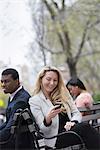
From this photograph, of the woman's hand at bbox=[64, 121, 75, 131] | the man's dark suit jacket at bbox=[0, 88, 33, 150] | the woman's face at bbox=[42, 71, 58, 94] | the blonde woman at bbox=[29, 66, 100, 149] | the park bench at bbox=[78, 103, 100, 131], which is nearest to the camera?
the man's dark suit jacket at bbox=[0, 88, 33, 150]

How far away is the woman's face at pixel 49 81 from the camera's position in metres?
5.21

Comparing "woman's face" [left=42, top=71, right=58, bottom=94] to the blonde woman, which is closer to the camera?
the blonde woman

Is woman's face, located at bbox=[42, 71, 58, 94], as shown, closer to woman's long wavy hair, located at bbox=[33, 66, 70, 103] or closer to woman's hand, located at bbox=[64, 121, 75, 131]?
woman's long wavy hair, located at bbox=[33, 66, 70, 103]

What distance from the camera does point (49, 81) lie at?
5203 millimetres

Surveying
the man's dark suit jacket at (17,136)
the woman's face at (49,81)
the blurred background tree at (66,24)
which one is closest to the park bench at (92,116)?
the woman's face at (49,81)

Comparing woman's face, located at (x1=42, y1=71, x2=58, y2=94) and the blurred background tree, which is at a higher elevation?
the blurred background tree

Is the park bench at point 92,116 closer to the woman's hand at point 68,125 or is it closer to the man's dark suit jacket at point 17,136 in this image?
the woman's hand at point 68,125

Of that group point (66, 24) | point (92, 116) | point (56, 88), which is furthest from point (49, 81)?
point (66, 24)

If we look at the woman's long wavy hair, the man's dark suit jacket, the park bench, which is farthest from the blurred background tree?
the man's dark suit jacket

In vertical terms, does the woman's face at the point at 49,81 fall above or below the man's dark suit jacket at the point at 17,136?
above

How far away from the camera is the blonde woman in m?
4.92

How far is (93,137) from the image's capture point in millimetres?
5047

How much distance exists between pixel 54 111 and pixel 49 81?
0.48m

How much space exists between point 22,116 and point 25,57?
2470 centimetres
